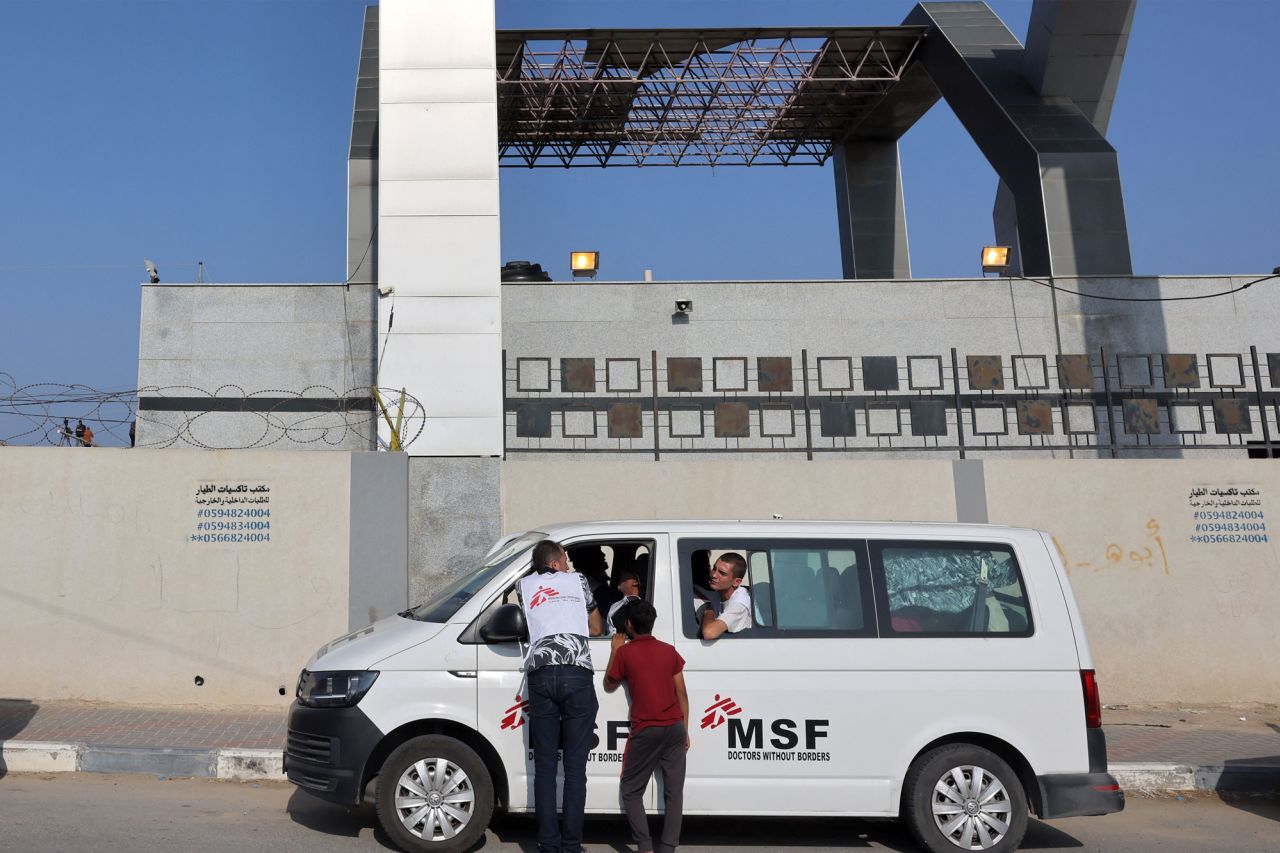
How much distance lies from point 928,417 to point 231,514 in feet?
31.9

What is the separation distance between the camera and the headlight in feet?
20.2

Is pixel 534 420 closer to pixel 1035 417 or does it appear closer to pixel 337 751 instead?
pixel 1035 417

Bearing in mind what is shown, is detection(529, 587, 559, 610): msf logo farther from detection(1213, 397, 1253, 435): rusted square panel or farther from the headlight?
detection(1213, 397, 1253, 435): rusted square panel

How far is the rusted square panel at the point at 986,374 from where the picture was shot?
15922 millimetres

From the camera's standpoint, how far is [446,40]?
13133 mm

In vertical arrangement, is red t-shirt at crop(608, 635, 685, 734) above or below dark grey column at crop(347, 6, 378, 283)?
below

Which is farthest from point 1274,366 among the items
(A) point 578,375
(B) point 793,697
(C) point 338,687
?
(C) point 338,687

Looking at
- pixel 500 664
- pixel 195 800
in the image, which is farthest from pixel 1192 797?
pixel 195 800

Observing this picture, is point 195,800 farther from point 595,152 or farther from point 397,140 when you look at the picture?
point 595,152

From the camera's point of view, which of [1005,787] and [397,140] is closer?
[1005,787]

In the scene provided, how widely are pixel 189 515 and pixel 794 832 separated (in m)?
6.75

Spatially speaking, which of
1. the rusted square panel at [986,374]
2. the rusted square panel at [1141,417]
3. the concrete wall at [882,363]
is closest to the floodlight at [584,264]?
the concrete wall at [882,363]

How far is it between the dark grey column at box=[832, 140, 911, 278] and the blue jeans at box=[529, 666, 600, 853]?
61.8 ft

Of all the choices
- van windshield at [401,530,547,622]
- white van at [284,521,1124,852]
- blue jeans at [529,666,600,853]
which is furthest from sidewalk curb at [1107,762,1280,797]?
van windshield at [401,530,547,622]
